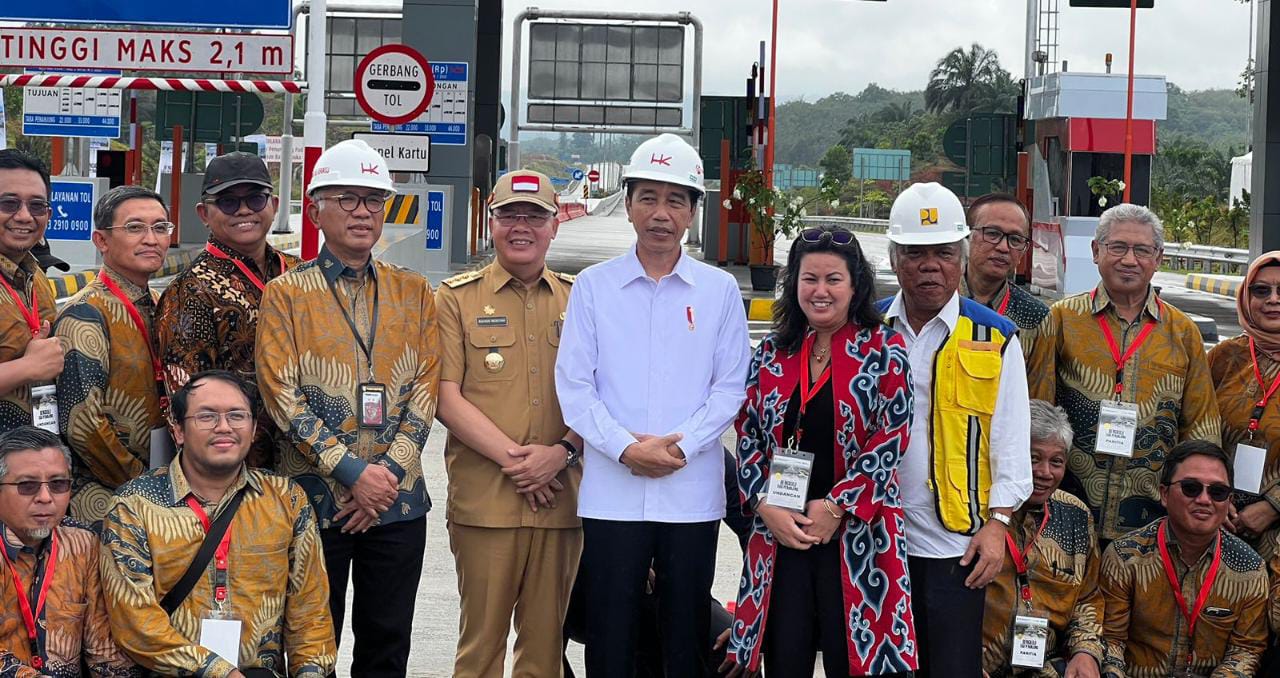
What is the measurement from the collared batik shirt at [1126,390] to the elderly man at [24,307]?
309 centimetres

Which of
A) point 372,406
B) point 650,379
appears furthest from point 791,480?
point 372,406

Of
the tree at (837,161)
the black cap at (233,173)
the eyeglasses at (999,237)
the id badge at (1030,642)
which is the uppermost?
the tree at (837,161)

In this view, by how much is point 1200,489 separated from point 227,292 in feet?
10.0

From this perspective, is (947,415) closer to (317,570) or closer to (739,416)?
(739,416)

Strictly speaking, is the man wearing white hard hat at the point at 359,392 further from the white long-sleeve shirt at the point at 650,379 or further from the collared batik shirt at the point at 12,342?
the collared batik shirt at the point at 12,342

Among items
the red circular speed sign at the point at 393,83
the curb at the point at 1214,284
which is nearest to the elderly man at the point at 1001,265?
the red circular speed sign at the point at 393,83

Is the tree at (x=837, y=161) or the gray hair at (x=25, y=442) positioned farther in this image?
the tree at (x=837, y=161)

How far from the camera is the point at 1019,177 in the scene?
23109 millimetres

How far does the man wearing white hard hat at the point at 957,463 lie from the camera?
4.16m

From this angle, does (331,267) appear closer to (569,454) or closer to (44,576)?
(569,454)

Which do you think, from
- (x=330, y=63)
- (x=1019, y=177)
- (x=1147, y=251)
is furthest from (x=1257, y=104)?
(x=1147, y=251)

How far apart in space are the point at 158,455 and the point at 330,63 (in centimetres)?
2299

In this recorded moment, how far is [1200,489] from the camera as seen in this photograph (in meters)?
4.64

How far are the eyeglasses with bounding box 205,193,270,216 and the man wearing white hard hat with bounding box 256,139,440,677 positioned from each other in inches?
6.8
